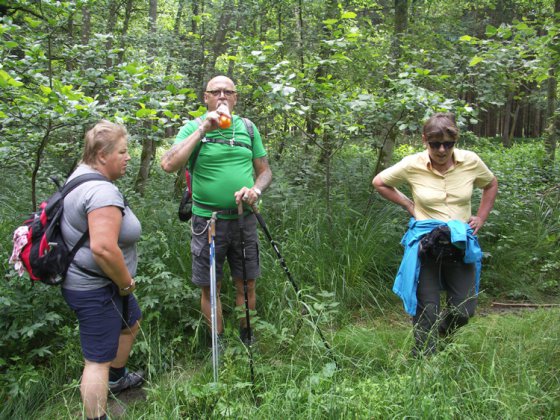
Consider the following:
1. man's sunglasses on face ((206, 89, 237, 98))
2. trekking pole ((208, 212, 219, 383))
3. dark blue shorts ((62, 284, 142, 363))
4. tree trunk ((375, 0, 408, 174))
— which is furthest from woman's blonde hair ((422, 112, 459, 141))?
tree trunk ((375, 0, 408, 174))

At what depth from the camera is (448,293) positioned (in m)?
3.15

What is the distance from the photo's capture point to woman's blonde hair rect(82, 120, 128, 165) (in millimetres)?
2580

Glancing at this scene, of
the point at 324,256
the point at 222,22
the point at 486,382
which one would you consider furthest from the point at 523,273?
the point at 222,22

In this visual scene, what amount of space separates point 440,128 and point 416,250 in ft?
2.80

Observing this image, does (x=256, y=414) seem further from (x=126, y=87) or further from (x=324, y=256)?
(x=126, y=87)

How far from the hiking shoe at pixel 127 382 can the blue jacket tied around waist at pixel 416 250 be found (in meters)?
2.10

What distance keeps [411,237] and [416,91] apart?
1.82 meters

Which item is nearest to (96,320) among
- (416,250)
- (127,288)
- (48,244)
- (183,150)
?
(127,288)

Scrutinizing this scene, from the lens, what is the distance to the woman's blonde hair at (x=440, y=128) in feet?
9.67

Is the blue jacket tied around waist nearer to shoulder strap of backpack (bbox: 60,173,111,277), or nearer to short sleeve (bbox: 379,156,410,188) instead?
short sleeve (bbox: 379,156,410,188)

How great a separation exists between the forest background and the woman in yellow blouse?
0.28 metres

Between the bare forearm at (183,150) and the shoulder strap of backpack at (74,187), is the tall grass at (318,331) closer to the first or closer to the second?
the shoulder strap of backpack at (74,187)

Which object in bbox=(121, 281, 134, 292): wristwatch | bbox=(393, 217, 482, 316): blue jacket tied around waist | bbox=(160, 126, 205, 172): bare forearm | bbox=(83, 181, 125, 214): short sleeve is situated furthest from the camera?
bbox=(160, 126, 205, 172): bare forearm

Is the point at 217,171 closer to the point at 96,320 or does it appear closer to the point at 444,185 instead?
the point at 96,320
